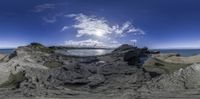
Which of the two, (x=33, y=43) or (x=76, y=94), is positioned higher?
(x=33, y=43)

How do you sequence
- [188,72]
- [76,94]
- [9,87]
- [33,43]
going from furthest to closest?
[33,43] → [9,87] → [188,72] → [76,94]

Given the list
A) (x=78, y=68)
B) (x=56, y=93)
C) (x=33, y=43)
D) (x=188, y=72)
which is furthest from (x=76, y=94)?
(x=33, y=43)

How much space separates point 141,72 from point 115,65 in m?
2.47

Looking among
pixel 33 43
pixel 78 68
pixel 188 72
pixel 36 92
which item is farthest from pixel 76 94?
pixel 33 43

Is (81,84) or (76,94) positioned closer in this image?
(76,94)

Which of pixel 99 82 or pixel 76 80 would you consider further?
pixel 76 80

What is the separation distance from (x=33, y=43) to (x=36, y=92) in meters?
30.7

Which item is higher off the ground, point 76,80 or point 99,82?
point 76,80

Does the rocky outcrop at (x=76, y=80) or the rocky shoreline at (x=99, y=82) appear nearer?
the rocky shoreline at (x=99, y=82)

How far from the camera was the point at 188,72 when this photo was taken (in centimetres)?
2073

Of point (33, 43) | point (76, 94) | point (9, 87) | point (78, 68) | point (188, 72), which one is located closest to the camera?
point (76, 94)

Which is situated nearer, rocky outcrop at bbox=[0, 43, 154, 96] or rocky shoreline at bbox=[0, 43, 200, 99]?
rocky shoreline at bbox=[0, 43, 200, 99]

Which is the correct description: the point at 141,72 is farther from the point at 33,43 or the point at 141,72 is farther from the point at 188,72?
the point at 33,43

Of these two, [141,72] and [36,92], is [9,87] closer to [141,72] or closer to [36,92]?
[36,92]
